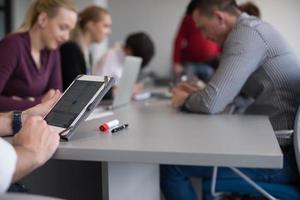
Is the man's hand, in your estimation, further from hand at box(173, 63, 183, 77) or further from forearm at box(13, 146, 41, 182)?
hand at box(173, 63, 183, 77)

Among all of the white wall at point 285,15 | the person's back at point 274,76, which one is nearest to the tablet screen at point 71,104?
the person's back at point 274,76

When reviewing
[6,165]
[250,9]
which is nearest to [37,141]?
[6,165]

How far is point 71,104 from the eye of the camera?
4.54ft

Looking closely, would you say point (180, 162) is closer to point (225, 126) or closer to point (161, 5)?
point (225, 126)

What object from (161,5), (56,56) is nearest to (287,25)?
(161,5)

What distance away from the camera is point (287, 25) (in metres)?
5.50

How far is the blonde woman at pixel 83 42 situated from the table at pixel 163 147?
1050 millimetres

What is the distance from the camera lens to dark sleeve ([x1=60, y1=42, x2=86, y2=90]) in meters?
2.86

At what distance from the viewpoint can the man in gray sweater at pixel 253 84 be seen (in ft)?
5.98

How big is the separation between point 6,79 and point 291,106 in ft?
4.14

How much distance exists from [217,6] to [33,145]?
4.24 ft

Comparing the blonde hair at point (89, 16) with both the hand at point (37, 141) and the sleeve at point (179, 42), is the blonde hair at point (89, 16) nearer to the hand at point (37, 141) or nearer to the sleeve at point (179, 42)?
the sleeve at point (179, 42)

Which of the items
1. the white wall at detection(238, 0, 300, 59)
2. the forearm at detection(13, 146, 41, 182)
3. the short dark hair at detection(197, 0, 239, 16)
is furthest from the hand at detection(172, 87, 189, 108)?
the white wall at detection(238, 0, 300, 59)

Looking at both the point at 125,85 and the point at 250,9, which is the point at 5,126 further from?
the point at 250,9
